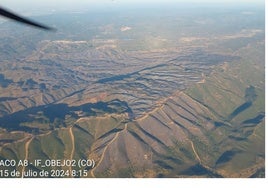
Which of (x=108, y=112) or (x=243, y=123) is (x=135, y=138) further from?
(x=243, y=123)

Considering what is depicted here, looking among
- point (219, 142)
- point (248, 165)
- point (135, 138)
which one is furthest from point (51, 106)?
point (248, 165)

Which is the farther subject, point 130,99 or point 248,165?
point 130,99

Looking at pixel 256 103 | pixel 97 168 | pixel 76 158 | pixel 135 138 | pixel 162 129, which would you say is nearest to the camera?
pixel 97 168

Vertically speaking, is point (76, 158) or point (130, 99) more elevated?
point (130, 99)

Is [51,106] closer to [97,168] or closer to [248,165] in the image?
[97,168]

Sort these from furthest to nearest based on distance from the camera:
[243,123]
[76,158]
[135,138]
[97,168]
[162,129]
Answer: [243,123]
[162,129]
[135,138]
[76,158]
[97,168]

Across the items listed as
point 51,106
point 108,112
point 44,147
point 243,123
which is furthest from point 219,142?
point 51,106

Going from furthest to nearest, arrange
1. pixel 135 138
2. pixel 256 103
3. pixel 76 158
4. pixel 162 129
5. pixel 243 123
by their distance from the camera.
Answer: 1. pixel 256 103
2. pixel 243 123
3. pixel 162 129
4. pixel 135 138
5. pixel 76 158

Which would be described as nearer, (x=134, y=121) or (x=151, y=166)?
(x=151, y=166)

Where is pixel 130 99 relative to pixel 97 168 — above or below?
above
